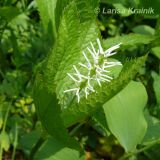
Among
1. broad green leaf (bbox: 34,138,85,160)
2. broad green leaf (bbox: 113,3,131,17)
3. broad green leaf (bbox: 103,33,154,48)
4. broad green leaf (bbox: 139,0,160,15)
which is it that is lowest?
broad green leaf (bbox: 34,138,85,160)

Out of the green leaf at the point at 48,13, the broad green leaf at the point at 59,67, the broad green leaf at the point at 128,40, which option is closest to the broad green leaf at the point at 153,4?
the broad green leaf at the point at 128,40

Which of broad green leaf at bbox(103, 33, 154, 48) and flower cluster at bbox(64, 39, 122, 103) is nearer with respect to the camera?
flower cluster at bbox(64, 39, 122, 103)

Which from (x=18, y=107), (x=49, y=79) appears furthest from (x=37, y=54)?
(x=49, y=79)

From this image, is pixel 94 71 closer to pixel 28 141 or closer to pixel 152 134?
pixel 152 134

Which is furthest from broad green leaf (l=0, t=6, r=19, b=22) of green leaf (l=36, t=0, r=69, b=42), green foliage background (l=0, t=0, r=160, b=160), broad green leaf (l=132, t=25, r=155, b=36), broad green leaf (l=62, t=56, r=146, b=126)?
broad green leaf (l=62, t=56, r=146, b=126)

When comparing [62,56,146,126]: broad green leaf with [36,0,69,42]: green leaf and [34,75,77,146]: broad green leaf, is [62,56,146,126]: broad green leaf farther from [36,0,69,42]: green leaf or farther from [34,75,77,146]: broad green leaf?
[36,0,69,42]: green leaf

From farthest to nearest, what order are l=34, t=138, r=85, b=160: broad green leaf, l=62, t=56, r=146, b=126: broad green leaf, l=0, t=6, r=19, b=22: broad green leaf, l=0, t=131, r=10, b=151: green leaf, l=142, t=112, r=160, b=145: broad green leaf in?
l=0, t=6, r=19, b=22: broad green leaf, l=0, t=131, r=10, b=151: green leaf, l=142, t=112, r=160, b=145: broad green leaf, l=34, t=138, r=85, b=160: broad green leaf, l=62, t=56, r=146, b=126: broad green leaf

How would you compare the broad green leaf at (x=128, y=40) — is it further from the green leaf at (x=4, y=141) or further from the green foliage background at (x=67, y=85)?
the green leaf at (x=4, y=141)
